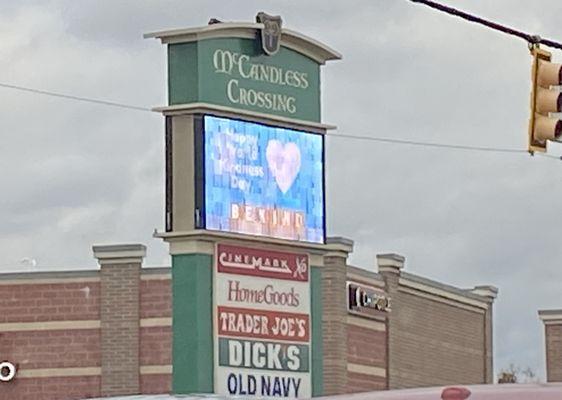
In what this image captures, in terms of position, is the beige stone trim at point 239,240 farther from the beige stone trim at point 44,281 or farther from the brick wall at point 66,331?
the beige stone trim at point 44,281

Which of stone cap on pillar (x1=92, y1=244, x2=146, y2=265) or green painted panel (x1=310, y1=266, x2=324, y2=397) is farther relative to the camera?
stone cap on pillar (x1=92, y1=244, x2=146, y2=265)

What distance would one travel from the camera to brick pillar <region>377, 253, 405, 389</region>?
127 feet

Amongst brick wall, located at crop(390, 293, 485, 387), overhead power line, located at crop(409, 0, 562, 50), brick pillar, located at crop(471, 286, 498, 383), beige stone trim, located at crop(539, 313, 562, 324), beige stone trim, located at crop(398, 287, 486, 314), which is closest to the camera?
overhead power line, located at crop(409, 0, 562, 50)

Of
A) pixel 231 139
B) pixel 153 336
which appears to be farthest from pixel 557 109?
pixel 153 336

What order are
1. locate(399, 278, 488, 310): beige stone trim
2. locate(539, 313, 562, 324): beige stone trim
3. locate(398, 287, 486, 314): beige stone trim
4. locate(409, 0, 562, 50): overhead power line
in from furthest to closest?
locate(539, 313, 562, 324): beige stone trim, locate(398, 287, 486, 314): beige stone trim, locate(399, 278, 488, 310): beige stone trim, locate(409, 0, 562, 50): overhead power line

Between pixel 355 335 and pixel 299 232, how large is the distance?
1084 centimetres

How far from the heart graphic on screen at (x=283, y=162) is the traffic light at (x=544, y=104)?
6791mm

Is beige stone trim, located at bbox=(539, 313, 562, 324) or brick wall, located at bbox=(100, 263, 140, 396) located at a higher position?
beige stone trim, located at bbox=(539, 313, 562, 324)

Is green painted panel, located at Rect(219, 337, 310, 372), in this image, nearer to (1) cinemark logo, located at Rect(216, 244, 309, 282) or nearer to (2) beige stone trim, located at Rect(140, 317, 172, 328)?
(1) cinemark logo, located at Rect(216, 244, 309, 282)

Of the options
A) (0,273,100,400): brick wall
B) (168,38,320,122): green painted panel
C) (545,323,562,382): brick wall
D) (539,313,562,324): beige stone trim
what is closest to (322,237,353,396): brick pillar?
(0,273,100,400): brick wall

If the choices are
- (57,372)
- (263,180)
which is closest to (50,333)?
(57,372)

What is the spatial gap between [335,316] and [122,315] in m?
4.25

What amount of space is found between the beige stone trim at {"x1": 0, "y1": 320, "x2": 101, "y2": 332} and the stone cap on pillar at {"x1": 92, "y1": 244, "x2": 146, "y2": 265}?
4.20 feet

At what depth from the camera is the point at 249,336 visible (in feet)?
87.3
